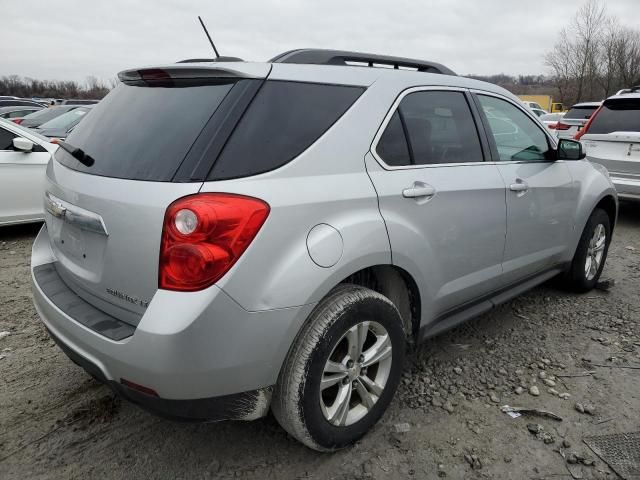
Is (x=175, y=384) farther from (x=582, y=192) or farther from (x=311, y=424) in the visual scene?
(x=582, y=192)

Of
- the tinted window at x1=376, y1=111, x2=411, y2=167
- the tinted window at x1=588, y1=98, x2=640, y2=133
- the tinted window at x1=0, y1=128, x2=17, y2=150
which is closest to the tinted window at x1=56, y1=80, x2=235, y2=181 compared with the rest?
the tinted window at x1=376, y1=111, x2=411, y2=167

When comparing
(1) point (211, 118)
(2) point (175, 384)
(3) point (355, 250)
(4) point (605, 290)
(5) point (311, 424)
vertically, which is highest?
(1) point (211, 118)

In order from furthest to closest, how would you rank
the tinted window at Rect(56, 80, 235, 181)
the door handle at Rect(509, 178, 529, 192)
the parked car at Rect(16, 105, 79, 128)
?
the parked car at Rect(16, 105, 79, 128) → the door handle at Rect(509, 178, 529, 192) → the tinted window at Rect(56, 80, 235, 181)

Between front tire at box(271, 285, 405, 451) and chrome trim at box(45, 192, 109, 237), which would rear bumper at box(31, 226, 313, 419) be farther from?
chrome trim at box(45, 192, 109, 237)

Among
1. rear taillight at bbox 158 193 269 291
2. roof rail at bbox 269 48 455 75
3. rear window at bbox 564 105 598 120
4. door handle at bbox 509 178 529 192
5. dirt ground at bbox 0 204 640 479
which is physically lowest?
dirt ground at bbox 0 204 640 479

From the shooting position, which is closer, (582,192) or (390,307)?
(390,307)

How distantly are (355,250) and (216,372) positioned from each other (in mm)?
716

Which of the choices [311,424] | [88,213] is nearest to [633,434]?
[311,424]

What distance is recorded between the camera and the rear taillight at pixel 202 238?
1728 millimetres

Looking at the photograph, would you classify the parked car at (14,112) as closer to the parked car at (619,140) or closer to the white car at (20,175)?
the white car at (20,175)

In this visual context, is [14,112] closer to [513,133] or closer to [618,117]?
[618,117]

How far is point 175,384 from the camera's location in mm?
1761

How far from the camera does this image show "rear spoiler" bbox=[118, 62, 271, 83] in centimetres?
201

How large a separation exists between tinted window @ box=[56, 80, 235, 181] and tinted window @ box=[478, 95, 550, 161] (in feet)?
5.81
